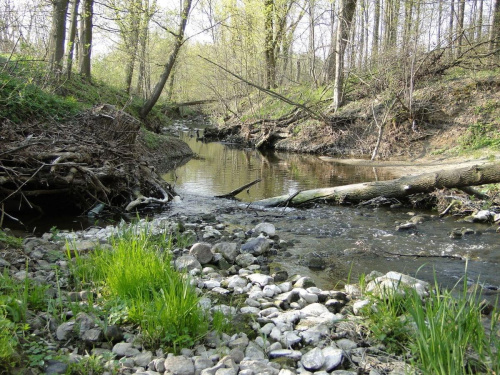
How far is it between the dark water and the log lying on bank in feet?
1.17

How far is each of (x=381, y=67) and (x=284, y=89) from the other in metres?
10.3

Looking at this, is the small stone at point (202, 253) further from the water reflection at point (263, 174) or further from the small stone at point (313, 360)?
the water reflection at point (263, 174)

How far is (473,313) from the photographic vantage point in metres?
2.62

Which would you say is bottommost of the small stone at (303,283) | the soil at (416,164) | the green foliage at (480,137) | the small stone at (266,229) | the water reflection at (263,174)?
the small stone at (303,283)

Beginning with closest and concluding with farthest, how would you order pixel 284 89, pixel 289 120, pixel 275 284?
1. pixel 275 284
2. pixel 289 120
3. pixel 284 89

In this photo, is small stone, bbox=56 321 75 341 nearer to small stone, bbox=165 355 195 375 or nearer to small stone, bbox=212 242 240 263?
small stone, bbox=165 355 195 375

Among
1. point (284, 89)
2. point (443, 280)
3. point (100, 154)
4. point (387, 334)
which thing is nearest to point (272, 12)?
point (284, 89)

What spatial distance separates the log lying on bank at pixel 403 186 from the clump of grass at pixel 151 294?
5289mm

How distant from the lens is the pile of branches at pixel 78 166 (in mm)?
6613

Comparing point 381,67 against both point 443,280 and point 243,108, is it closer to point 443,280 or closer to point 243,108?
point 243,108

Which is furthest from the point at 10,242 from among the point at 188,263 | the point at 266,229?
the point at 266,229

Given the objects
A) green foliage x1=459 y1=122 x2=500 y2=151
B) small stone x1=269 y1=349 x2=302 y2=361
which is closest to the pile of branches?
small stone x1=269 y1=349 x2=302 y2=361

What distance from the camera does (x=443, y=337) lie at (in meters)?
2.38

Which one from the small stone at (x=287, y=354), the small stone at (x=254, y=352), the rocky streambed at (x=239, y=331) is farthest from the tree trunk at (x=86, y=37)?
the small stone at (x=287, y=354)
